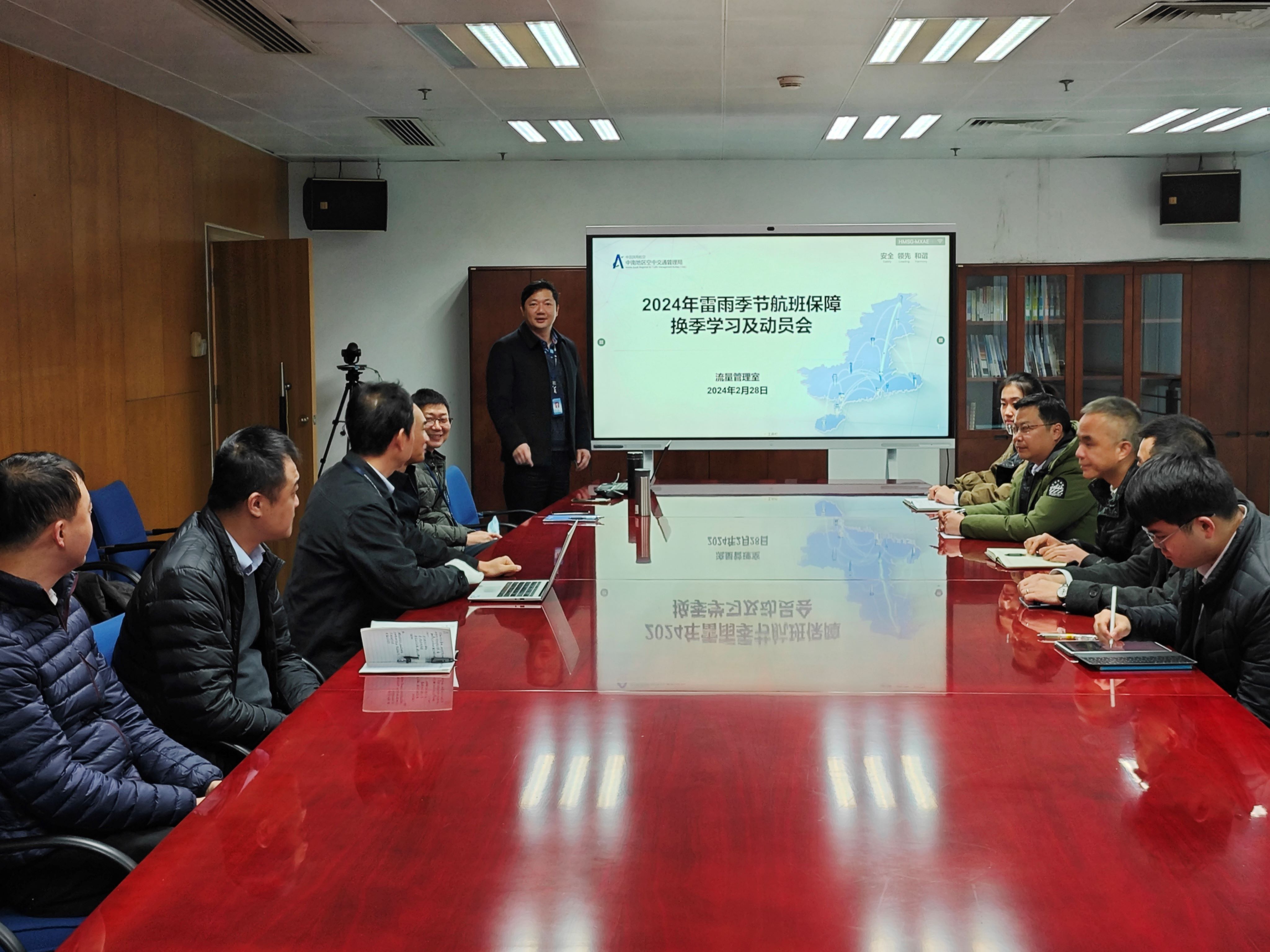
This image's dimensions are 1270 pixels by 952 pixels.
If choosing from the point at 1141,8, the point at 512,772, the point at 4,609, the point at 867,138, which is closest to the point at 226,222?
the point at 867,138

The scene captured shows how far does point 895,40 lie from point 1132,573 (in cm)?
304

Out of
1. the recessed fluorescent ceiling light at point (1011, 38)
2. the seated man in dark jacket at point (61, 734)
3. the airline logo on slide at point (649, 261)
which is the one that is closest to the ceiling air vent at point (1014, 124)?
the recessed fluorescent ceiling light at point (1011, 38)

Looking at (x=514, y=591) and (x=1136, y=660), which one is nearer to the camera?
(x=1136, y=660)

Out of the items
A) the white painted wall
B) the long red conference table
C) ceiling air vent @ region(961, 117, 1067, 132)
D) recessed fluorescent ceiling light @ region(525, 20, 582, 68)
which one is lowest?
the long red conference table

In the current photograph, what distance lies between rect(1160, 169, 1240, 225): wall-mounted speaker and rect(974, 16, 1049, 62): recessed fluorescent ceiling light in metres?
3.41

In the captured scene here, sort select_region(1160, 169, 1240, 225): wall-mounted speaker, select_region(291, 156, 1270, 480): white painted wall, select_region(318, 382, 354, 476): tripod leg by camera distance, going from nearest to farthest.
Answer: select_region(318, 382, 354, 476): tripod leg, select_region(1160, 169, 1240, 225): wall-mounted speaker, select_region(291, 156, 1270, 480): white painted wall

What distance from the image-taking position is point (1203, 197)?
8266 mm

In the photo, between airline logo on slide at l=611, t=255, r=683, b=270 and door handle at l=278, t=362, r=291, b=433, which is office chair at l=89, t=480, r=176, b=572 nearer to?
door handle at l=278, t=362, r=291, b=433

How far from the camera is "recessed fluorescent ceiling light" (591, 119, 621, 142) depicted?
7.06 m

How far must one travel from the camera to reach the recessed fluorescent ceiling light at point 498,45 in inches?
195

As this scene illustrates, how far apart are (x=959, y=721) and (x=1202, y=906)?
686 millimetres

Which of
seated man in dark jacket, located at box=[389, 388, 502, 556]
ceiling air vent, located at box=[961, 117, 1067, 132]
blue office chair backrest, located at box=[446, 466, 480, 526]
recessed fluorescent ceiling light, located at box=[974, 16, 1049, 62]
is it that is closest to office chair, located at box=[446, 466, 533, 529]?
blue office chair backrest, located at box=[446, 466, 480, 526]

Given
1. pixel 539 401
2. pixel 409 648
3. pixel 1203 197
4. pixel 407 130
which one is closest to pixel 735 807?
pixel 409 648

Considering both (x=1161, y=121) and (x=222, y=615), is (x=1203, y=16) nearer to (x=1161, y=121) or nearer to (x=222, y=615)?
(x=1161, y=121)
